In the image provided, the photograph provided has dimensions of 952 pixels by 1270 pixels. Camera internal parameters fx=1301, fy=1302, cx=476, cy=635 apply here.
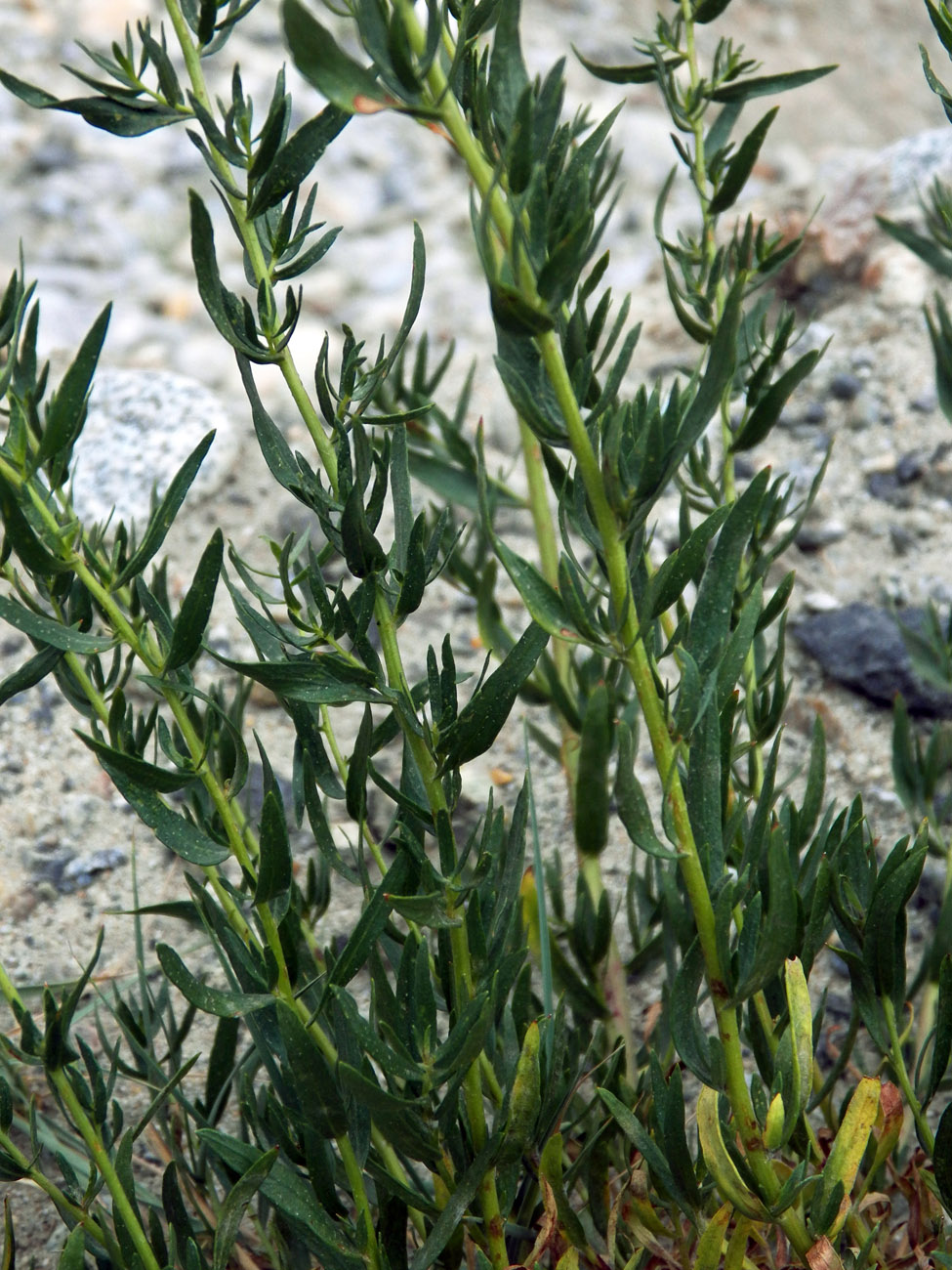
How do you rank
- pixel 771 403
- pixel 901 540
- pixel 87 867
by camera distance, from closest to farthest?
pixel 771 403 < pixel 87 867 < pixel 901 540

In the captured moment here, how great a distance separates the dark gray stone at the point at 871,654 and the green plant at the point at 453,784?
0.61 meters

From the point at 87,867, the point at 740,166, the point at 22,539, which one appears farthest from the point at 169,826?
the point at 87,867

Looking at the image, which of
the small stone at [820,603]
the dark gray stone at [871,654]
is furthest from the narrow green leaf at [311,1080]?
the small stone at [820,603]

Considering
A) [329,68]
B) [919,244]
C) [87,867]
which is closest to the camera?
[329,68]

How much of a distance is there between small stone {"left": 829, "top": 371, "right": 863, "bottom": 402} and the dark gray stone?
41 centimetres

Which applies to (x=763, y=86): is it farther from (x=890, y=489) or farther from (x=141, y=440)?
(x=141, y=440)

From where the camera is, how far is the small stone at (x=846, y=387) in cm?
177

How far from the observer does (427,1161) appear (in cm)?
66

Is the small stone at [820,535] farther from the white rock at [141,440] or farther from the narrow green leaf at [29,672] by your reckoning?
the narrow green leaf at [29,672]

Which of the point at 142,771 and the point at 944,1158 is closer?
the point at 142,771

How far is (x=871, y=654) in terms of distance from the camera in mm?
1416

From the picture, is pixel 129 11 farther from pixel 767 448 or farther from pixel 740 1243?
pixel 740 1243

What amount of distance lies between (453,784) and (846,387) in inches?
51.3

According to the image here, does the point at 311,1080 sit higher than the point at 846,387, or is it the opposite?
the point at 846,387
